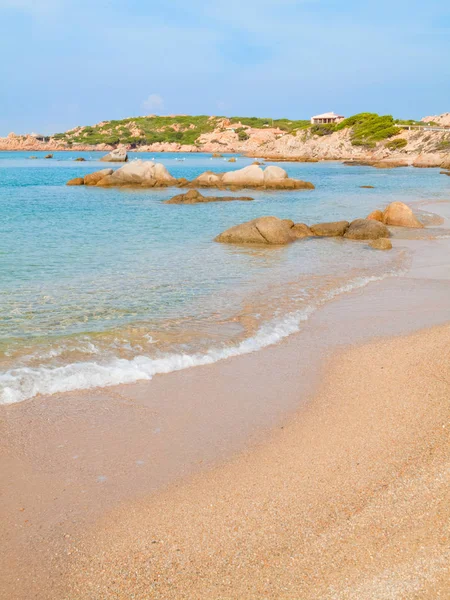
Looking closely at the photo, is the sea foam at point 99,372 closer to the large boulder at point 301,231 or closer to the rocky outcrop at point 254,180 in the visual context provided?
the large boulder at point 301,231

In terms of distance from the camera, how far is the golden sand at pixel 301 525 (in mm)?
3195

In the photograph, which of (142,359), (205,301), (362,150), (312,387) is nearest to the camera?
(312,387)

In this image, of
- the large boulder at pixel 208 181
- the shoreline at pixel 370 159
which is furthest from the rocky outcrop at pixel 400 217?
the shoreline at pixel 370 159

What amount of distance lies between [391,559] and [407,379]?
322 cm

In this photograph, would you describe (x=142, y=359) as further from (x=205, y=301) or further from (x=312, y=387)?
(x=205, y=301)

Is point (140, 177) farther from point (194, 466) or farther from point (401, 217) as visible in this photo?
point (194, 466)

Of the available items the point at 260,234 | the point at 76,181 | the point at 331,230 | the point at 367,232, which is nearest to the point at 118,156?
the point at 76,181

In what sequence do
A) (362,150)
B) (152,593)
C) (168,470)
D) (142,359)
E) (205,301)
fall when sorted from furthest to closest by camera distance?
(362,150), (205,301), (142,359), (168,470), (152,593)

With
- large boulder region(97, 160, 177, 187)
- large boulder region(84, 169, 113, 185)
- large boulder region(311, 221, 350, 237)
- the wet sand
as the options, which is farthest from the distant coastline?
the wet sand

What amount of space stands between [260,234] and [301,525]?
13830 mm

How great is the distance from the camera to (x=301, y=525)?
3713mm

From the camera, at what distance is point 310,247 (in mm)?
16516

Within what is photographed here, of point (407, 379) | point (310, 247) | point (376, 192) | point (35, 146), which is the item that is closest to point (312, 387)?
point (407, 379)

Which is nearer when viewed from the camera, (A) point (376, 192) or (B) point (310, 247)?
(B) point (310, 247)
